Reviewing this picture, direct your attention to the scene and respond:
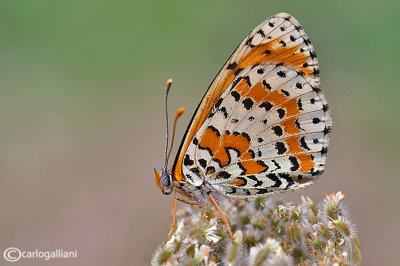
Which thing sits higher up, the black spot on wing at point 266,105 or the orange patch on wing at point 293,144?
the black spot on wing at point 266,105

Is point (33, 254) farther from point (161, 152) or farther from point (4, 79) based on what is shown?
point (4, 79)

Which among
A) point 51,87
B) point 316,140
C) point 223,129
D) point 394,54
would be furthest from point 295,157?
point 51,87

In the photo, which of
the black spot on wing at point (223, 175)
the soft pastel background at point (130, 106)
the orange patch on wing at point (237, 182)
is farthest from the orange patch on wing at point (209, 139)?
the soft pastel background at point (130, 106)

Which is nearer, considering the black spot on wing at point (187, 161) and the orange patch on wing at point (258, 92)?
the orange patch on wing at point (258, 92)

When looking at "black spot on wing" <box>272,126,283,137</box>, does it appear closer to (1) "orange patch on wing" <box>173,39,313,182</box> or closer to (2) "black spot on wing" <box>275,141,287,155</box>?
(2) "black spot on wing" <box>275,141,287,155</box>

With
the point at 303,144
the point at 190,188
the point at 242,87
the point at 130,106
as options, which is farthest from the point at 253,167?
the point at 130,106

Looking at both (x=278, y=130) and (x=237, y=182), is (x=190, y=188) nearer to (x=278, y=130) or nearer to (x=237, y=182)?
(x=237, y=182)

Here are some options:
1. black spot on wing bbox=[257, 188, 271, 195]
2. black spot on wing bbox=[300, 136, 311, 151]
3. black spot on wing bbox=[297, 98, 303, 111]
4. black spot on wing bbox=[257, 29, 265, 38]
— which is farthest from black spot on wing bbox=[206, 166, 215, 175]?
black spot on wing bbox=[257, 29, 265, 38]

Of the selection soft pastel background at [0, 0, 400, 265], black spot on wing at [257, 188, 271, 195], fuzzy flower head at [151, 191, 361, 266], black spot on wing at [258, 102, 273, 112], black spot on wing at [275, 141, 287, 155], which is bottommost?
fuzzy flower head at [151, 191, 361, 266]

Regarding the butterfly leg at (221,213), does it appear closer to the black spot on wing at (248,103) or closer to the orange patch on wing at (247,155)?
the orange patch on wing at (247,155)
